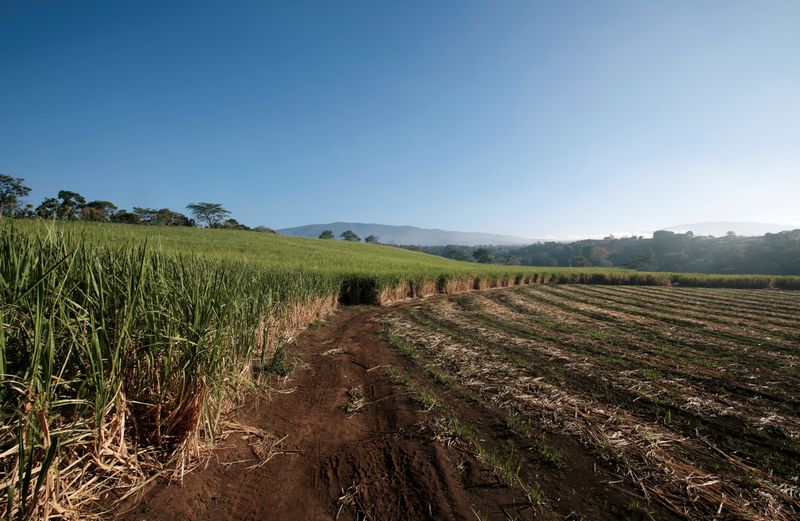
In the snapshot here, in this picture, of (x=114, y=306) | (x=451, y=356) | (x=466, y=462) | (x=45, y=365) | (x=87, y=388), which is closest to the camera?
(x=45, y=365)

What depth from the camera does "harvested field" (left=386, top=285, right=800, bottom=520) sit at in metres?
3.04

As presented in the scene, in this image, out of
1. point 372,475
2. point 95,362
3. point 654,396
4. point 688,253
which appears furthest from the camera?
point 688,253

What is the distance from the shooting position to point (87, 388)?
2.48 m

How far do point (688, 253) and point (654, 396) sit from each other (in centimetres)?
11188

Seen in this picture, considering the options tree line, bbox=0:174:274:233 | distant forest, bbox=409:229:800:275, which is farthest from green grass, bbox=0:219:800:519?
distant forest, bbox=409:229:800:275

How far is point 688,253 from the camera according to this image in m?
87.9

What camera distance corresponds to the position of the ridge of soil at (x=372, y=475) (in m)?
2.61

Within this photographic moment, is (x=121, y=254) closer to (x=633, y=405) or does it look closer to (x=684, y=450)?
(x=684, y=450)

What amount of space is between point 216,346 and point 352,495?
6.27 feet

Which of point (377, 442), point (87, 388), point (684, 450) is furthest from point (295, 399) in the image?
point (684, 450)

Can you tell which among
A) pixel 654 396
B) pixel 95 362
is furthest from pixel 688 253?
pixel 95 362

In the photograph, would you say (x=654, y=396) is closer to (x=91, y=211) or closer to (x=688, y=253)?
(x=91, y=211)

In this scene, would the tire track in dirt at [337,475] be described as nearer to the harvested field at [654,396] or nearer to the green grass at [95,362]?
the green grass at [95,362]

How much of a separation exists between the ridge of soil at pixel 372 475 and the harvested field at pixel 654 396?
194 mm
